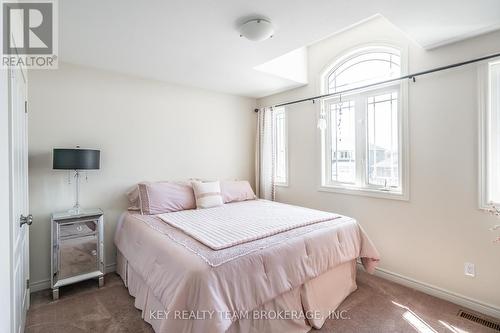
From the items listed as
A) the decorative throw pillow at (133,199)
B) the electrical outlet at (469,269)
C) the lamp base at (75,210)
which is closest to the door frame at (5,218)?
the lamp base at (75,210)

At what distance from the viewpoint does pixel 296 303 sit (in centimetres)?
194

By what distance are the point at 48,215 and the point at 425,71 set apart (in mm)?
4166

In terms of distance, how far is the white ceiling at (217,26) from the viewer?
1.78 m

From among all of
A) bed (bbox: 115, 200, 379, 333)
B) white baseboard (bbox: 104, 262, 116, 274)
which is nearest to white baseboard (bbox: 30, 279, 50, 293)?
white baseboard (bbox: 104, 262, 116, 274)

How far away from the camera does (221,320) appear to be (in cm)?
141

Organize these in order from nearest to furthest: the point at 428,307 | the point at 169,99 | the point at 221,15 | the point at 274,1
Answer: the point at 274,1 → the point at 221,15 → the point at 428,307 → the point at 169,99

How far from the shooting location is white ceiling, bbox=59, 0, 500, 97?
1782 mm

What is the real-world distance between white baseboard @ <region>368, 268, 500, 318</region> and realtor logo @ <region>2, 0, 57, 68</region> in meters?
3.65

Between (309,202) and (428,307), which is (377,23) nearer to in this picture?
(309,202)

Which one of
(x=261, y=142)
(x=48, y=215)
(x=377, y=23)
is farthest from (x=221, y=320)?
(x=377, y=23)

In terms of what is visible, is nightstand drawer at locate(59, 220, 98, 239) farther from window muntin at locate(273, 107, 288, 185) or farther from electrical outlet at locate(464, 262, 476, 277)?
electrical outlet at locate(464, 262, 476, 277)

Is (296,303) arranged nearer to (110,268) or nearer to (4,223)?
(4,223)

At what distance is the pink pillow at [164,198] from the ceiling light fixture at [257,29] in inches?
75.6

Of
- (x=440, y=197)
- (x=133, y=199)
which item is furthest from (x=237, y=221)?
(x=440, y=197)
